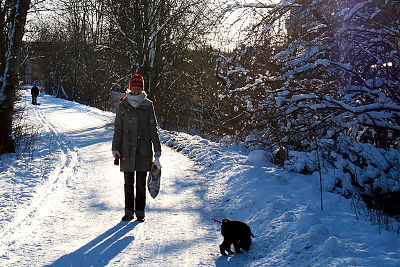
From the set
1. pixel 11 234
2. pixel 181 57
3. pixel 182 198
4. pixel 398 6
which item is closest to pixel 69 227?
pixel 11 234

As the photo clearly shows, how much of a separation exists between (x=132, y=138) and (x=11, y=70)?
654 centimetres

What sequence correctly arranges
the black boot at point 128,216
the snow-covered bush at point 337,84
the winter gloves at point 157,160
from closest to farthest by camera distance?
the black boot at point 128,216 < the winter gloves at point 157,160 < the snow-covered bush at point 337,84

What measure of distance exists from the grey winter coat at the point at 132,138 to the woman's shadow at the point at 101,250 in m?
0.97

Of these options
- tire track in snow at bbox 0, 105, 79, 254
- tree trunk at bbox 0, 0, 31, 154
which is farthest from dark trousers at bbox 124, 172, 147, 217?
tree trunk at bbox 0, 0, 31, 154

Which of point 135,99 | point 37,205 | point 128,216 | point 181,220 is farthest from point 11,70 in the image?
point 181,220

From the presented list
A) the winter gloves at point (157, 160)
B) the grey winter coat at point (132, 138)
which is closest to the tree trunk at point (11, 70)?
the grey winter coat at point (132, 138)

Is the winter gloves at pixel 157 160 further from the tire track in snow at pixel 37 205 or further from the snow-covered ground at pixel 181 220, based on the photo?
the tire track in snow at pixel 37 205

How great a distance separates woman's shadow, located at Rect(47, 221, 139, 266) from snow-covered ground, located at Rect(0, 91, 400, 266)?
1 cm

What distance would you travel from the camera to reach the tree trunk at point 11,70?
9883 mm

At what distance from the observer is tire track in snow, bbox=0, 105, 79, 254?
15.1ft

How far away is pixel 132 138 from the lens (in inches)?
216

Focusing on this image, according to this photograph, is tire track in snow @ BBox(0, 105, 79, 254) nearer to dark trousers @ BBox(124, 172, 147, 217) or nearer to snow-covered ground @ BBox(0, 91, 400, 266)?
snow-covered ground @ BBox(0, 91, 400, 266)

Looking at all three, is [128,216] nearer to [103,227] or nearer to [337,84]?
[103,227]

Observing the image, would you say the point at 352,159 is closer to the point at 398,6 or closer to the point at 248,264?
the point at 398,6
